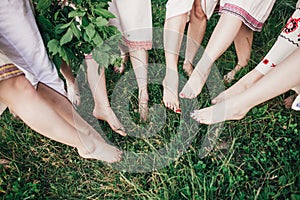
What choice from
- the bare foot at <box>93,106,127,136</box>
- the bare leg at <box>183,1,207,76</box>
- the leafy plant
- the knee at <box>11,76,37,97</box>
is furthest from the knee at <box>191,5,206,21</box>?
the knee at <box>11,76,37,97</box>

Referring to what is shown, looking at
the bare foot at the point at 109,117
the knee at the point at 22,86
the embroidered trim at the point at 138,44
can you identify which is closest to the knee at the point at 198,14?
the embroidered trim at the point at 138,44

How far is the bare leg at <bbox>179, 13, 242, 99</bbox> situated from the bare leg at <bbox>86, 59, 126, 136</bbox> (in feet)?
1.08

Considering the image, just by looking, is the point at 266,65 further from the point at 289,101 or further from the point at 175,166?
the point at 175,166

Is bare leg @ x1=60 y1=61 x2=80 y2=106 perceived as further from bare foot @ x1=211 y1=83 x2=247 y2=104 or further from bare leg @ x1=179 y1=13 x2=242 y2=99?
bare foot @ x1=211 y1=83 x2=247 y2=104

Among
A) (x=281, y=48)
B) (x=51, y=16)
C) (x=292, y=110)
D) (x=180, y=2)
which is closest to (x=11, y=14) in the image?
(x=51, y=16)

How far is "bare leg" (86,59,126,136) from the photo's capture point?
184 centimetres

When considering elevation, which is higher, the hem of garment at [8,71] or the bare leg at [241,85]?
the hem of garment at [8,71]

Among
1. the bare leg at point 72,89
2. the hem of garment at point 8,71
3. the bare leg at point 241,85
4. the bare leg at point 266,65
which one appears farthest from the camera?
the bare leg at point 72,89

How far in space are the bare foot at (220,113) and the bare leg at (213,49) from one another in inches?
4.6

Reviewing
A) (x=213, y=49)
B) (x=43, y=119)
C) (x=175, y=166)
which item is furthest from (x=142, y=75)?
(x=43, y=119)

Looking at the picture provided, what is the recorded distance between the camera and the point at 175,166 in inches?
63.7

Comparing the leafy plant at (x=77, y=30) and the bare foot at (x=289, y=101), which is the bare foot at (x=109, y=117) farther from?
the bare foot at (x=289, y=101)

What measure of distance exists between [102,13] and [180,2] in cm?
47

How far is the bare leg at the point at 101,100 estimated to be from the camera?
1.84m
